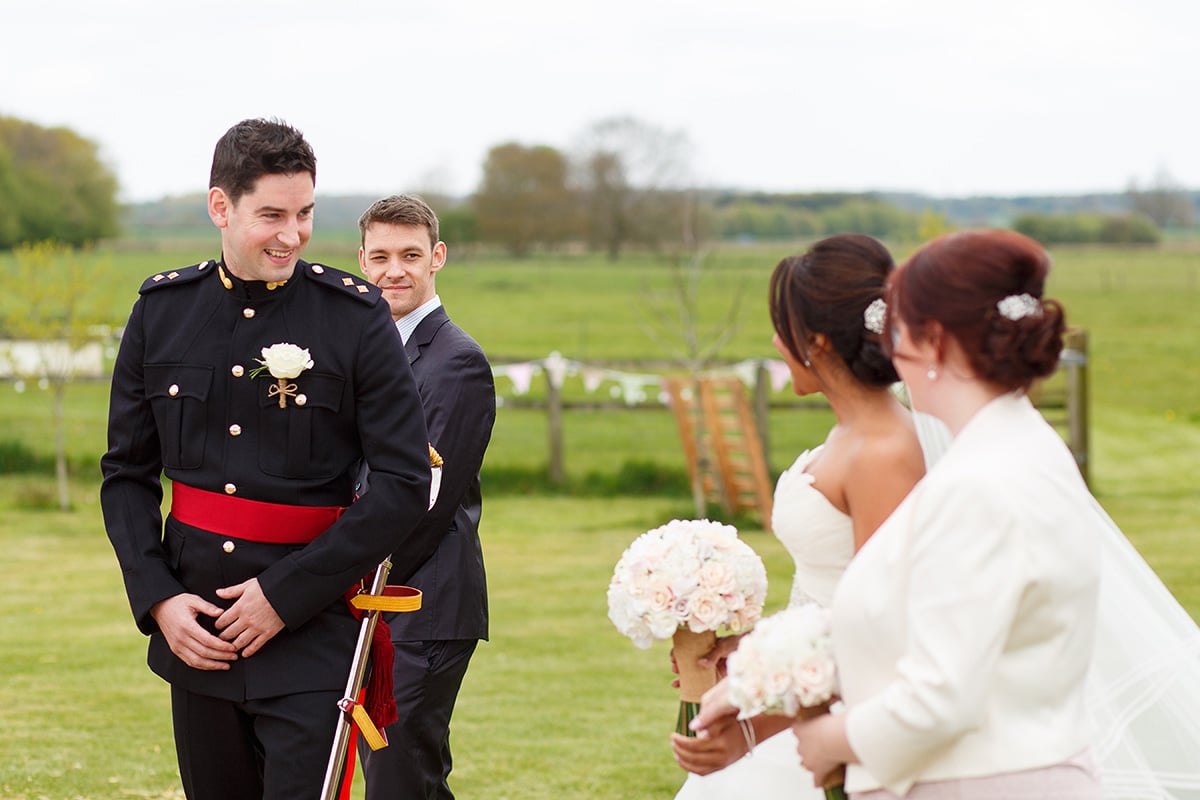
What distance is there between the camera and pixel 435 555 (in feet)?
14.5

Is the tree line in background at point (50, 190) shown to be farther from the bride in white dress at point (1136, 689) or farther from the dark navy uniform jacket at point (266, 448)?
the bride in white dress at point (1136, 689)

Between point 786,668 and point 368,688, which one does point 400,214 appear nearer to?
point 368,688

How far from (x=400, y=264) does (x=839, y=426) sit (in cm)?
182

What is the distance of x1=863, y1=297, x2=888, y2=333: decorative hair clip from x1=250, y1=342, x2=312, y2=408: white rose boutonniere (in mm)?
1306

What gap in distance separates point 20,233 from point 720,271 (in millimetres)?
32640

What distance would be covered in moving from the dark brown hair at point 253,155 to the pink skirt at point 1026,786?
Answer: 2007 mm

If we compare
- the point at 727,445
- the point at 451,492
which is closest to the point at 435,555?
the point at 451,492

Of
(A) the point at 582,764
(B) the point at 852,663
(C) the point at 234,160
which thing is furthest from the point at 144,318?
(A) the point at 582,764

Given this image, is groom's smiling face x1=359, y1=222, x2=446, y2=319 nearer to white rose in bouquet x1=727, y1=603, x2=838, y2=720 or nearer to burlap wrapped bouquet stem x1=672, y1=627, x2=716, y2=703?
burlap wrapped bouquet stem x1=672, y1=627, x2=716, y2=703

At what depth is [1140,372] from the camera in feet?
109

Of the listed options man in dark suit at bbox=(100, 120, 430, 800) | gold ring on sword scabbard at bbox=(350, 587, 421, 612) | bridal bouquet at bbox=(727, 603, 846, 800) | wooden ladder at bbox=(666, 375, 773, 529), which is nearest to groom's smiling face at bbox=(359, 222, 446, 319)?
man in dark suit at bbox=(100, 120, 430, 800)

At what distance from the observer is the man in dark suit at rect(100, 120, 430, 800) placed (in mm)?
3426

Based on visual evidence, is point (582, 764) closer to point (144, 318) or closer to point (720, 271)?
point (144, 318)

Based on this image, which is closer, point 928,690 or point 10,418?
point 928,690
